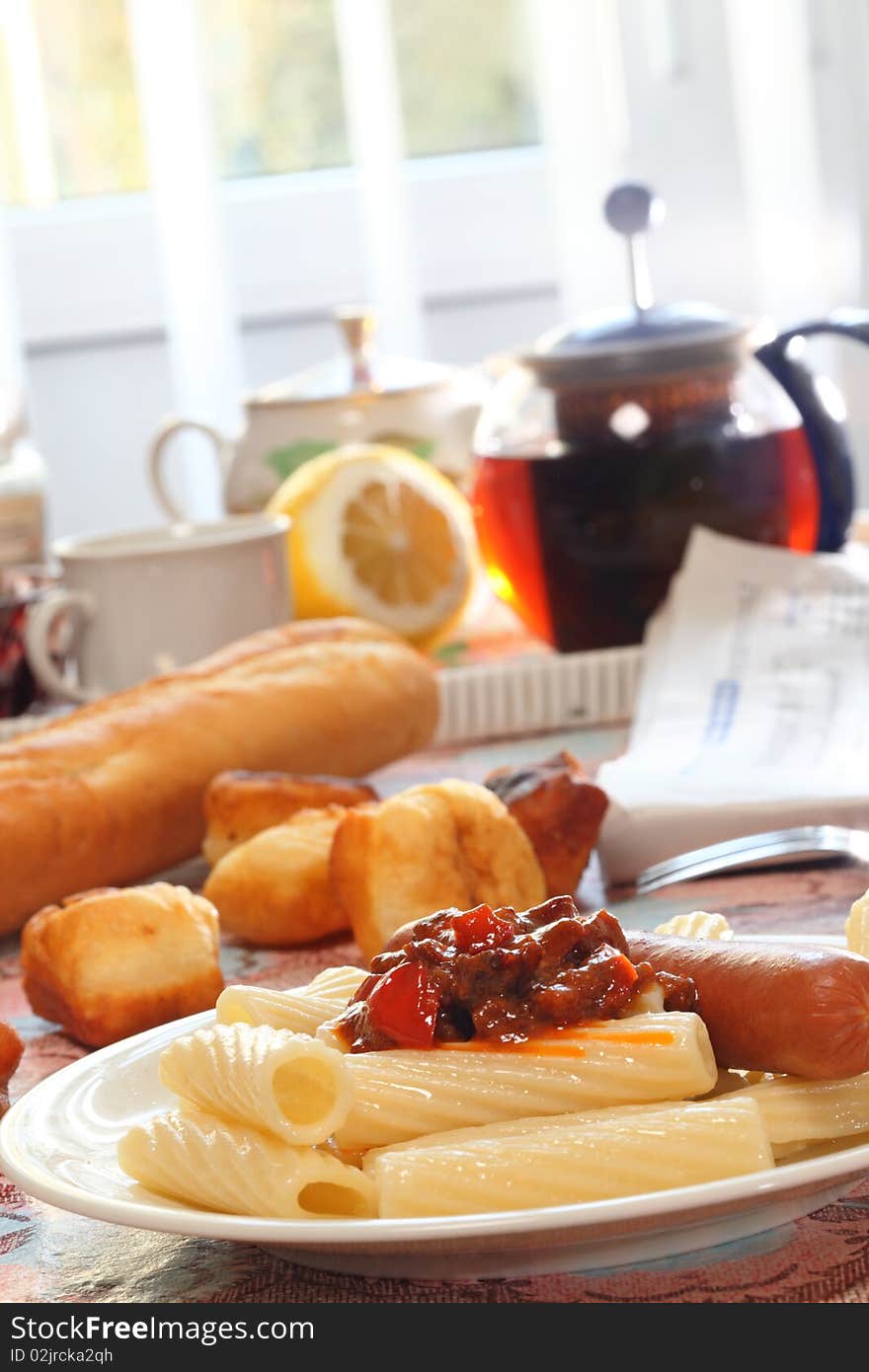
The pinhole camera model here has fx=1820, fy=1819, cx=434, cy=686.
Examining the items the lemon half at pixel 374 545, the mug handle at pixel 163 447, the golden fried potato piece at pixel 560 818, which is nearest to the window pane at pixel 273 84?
the mug handle at pixel 163 447

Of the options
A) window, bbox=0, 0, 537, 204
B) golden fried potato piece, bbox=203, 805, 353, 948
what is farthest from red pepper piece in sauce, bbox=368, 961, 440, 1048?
window, bbox=0, 0, 537, 204

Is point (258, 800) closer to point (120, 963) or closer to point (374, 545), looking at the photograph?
point (120, 963)

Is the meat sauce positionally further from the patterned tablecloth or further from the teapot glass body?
the teapot glass body

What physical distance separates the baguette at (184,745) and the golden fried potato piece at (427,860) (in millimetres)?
207

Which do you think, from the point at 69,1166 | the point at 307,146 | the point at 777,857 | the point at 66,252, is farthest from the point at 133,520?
the point at 69,1166

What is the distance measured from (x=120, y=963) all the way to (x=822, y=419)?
36.3 inches

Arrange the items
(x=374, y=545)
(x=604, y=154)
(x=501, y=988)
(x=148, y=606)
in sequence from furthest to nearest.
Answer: (x=604, y=154) → (x=374, y=545) → (x=148, y=606) → (x=501, y=988)

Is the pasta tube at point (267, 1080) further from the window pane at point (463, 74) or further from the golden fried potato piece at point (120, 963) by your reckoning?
the window pane at point (463, 74)

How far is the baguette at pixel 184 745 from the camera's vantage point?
1.08m

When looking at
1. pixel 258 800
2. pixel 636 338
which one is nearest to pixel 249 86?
pixel 636 338

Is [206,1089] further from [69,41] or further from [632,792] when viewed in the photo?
[69,41]

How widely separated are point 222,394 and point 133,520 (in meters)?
0.71

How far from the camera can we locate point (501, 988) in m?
0.65

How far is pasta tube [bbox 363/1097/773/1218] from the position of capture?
0.58 m
